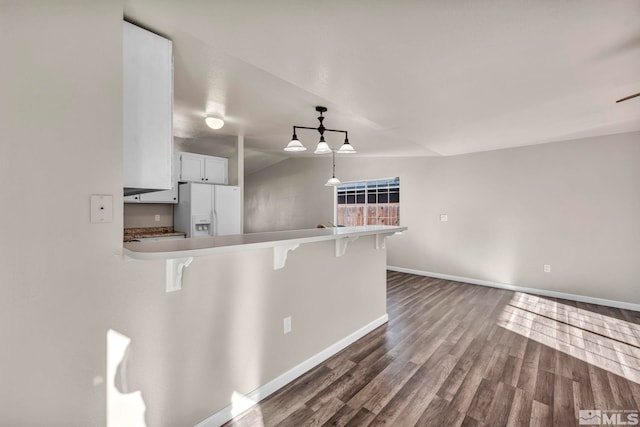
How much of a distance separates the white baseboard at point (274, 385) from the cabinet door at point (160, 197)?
3055mm

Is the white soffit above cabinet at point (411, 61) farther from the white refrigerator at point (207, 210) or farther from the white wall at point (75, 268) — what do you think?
the white refrigerator at point (207, 210)

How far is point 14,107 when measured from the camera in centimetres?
113

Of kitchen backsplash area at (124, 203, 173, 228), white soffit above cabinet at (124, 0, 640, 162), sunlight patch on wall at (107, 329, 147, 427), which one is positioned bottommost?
sunlight patch on wall at (107, 329, 147, 427)

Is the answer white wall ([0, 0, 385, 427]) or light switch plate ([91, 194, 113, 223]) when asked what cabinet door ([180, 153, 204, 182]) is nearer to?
white wall ([0, 0, 385, 427])

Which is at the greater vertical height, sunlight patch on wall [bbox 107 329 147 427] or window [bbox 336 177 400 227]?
window [bbox 336 177 400 227]

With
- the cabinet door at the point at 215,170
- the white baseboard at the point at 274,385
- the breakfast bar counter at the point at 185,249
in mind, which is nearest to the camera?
the breakfast bar counter at the point at 185,249

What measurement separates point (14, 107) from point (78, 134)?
0.21m

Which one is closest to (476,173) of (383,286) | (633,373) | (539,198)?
(539,198)

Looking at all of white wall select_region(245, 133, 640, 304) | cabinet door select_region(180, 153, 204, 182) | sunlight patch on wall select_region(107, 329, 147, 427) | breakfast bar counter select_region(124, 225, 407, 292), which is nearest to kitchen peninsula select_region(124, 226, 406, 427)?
breakfast bar counter select_region(124, 225, 407, 292)

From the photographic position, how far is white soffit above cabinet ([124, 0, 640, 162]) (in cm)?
144

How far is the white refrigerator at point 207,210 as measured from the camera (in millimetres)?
4039

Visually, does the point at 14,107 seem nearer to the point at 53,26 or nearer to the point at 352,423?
the point at 53,26

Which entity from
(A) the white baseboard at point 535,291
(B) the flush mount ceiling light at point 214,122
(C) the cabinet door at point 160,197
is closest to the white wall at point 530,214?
(A) the white baseboard at point 535,291

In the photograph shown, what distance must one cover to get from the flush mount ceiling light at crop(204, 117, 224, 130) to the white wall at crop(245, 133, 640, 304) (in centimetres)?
363
